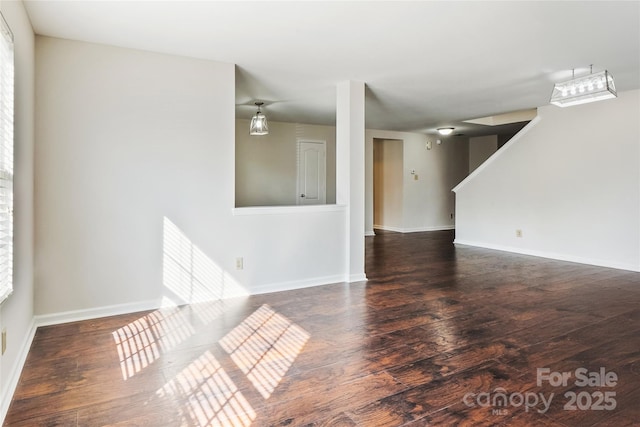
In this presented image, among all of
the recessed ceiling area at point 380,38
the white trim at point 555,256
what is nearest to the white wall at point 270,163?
the recessed ceiling area at point 380,38

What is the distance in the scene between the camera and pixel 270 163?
24.9 ft

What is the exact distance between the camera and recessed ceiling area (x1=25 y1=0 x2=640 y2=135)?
9.01 feet

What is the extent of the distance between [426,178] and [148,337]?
26.1 feet

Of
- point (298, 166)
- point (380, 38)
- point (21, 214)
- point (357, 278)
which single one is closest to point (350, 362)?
point (357, 278)

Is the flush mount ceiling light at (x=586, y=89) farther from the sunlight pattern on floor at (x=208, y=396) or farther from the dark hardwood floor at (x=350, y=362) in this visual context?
the sunlight pattern on floor at (x=208, y=396)

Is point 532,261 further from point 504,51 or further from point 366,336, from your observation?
point 366,336

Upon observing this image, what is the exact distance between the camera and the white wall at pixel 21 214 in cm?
216

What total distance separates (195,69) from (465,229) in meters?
5.89

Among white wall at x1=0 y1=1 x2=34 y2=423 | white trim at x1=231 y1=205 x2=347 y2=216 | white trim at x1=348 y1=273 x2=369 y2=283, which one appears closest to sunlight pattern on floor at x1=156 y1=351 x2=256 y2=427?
white wall at x1=0 y1=1 x2=34 y2=423

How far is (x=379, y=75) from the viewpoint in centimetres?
432

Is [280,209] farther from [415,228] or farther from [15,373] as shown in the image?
[415,228]

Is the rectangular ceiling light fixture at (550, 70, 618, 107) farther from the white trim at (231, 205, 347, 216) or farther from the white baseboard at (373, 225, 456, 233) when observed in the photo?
the white baseboard at (373, 225, 456, 233)

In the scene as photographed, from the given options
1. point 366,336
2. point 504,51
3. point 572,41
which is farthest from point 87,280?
point 572,41

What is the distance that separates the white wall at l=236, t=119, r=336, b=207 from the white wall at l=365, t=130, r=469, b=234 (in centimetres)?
183
